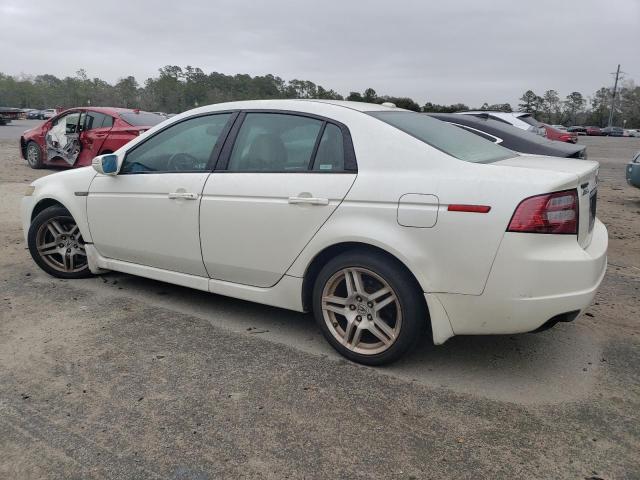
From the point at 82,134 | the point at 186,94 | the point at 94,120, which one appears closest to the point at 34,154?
the point at 82,134

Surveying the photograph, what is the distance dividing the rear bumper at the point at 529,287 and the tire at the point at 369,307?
209 mm

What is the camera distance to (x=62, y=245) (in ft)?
16.0

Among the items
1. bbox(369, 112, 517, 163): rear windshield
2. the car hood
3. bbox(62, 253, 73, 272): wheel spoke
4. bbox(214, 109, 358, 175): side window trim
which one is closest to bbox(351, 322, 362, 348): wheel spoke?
bbox(214, 109, 358, 175): side window trim

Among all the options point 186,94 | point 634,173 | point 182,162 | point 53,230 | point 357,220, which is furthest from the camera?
point 186,94

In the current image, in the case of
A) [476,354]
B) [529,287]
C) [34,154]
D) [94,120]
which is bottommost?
[476,354]

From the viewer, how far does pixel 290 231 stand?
341 cm

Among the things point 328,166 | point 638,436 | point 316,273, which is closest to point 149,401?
point 316,273

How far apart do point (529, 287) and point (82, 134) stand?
427 inches

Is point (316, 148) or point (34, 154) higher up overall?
point (316, 148)

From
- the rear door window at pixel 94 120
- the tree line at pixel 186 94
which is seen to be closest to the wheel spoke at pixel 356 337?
the rear door window at pixel 94 120

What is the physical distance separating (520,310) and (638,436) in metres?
0.78

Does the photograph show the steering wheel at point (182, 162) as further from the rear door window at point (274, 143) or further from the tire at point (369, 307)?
the tire at point (369, 307)

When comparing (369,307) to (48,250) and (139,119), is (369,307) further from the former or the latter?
(139,119)

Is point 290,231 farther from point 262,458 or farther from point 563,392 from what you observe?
point 563,392
